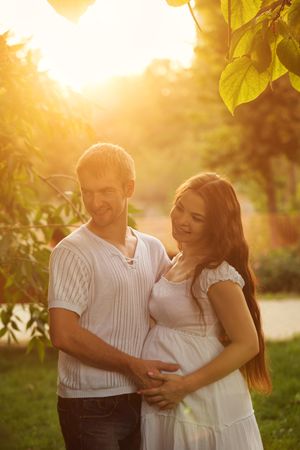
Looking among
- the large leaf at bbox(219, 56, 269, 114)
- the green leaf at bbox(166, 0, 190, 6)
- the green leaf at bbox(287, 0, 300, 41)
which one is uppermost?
the green leaf at bbox(166, 0, 190, 6)

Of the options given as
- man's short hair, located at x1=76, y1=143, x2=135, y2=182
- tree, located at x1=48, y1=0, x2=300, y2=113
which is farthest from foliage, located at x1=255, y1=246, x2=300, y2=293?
tree, located at x1=48, y1=0, x2=300, y2=113

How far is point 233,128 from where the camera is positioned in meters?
21.5

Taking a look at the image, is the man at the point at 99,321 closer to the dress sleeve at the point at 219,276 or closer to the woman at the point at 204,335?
the woman at the point at 204,335

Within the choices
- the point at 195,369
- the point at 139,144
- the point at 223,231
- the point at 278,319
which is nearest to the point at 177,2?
the point at 223,231

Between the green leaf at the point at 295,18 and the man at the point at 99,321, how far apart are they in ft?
3.87

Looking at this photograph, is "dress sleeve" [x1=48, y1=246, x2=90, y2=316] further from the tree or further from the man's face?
the tree

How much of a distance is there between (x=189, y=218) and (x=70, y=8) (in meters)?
1.40

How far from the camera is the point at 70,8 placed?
160 centimetres

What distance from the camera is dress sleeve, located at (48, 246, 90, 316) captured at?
2.78 meters

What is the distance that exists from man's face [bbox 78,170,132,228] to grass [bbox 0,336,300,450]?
2.39 meters

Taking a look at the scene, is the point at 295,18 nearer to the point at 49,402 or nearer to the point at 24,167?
the point at 24,167

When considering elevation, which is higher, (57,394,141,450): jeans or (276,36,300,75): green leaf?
(276,36,300,75): green leaf

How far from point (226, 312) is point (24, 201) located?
2.62 meters

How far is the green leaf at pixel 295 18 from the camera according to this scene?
1776 millimetres
